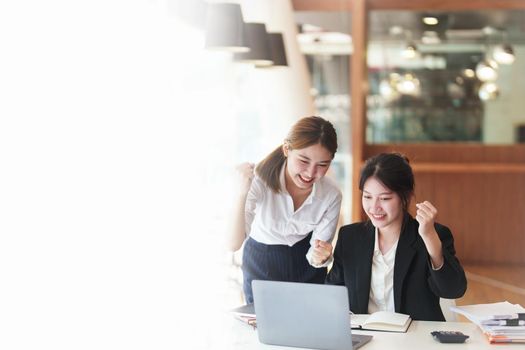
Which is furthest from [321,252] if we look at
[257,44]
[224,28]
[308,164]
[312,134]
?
[257,44]

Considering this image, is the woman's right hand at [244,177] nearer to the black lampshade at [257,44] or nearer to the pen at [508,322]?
the pen at [508,322]

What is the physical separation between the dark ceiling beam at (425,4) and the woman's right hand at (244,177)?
5.62m

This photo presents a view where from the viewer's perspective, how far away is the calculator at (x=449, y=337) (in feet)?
9.04

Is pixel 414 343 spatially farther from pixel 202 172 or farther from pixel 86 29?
pixel 202 172

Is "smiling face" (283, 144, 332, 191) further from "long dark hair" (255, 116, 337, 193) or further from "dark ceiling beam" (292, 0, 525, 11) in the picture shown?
"dark ceiling beam" (292, 0, 525, 11)

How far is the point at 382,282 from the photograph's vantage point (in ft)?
10.4

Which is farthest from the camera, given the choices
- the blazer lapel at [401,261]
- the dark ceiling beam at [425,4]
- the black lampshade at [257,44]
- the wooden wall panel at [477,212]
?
the wooden wall panel at [477,212]

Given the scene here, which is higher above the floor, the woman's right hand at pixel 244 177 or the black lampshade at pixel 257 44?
the black lampshade at pixel 257 44

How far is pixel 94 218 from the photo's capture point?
159 inches

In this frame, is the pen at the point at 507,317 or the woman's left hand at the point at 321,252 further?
the woman's left hand at the point at 321,252

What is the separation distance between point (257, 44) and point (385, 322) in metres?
2.73

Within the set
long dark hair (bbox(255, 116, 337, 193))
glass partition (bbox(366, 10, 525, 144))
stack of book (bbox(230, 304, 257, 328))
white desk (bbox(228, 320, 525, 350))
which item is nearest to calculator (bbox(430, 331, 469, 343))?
white desk (bbox(228, 320, 525, 350))

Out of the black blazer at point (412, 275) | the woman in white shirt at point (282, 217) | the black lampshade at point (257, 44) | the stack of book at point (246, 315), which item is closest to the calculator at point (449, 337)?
the black blazer at point (412, 275)

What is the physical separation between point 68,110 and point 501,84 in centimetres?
704
